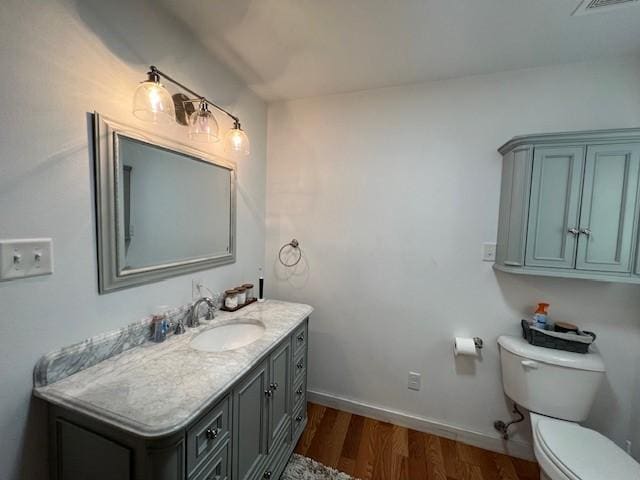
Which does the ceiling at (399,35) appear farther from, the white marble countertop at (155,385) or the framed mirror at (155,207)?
the white marble countertop at (155,385)

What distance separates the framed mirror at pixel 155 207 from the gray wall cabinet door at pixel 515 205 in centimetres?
169

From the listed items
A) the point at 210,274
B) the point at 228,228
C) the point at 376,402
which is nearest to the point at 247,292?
the point at 210,274

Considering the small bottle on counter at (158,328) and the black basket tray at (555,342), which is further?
the black basket tray at (555,342)

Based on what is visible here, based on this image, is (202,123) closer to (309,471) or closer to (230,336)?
(230,336)

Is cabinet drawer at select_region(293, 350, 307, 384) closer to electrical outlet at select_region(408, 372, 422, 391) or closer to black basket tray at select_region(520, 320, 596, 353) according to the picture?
electrical outlet at select_region(408, 372, 422, 391)

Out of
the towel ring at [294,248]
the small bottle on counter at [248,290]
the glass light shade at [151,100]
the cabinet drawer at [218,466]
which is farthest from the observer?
the towel ring at [294,248]

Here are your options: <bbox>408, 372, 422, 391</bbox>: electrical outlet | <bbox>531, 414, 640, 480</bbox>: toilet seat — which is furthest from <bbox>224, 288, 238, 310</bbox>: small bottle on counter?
<bbox>531, 414, 640, 480</bbox>: toilet seat

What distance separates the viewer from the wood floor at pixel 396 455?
155cm

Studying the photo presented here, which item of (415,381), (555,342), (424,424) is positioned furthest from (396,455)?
(555,342)

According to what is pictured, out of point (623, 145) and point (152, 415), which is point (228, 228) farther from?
point (623, 145)

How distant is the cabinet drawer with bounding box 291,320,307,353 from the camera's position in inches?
62.1

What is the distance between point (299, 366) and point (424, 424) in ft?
3.31

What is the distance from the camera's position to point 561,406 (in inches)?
56.3

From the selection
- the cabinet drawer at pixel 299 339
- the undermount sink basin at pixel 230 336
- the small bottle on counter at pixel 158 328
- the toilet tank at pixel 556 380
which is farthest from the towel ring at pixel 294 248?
the toilet tank at pixel 556 380
